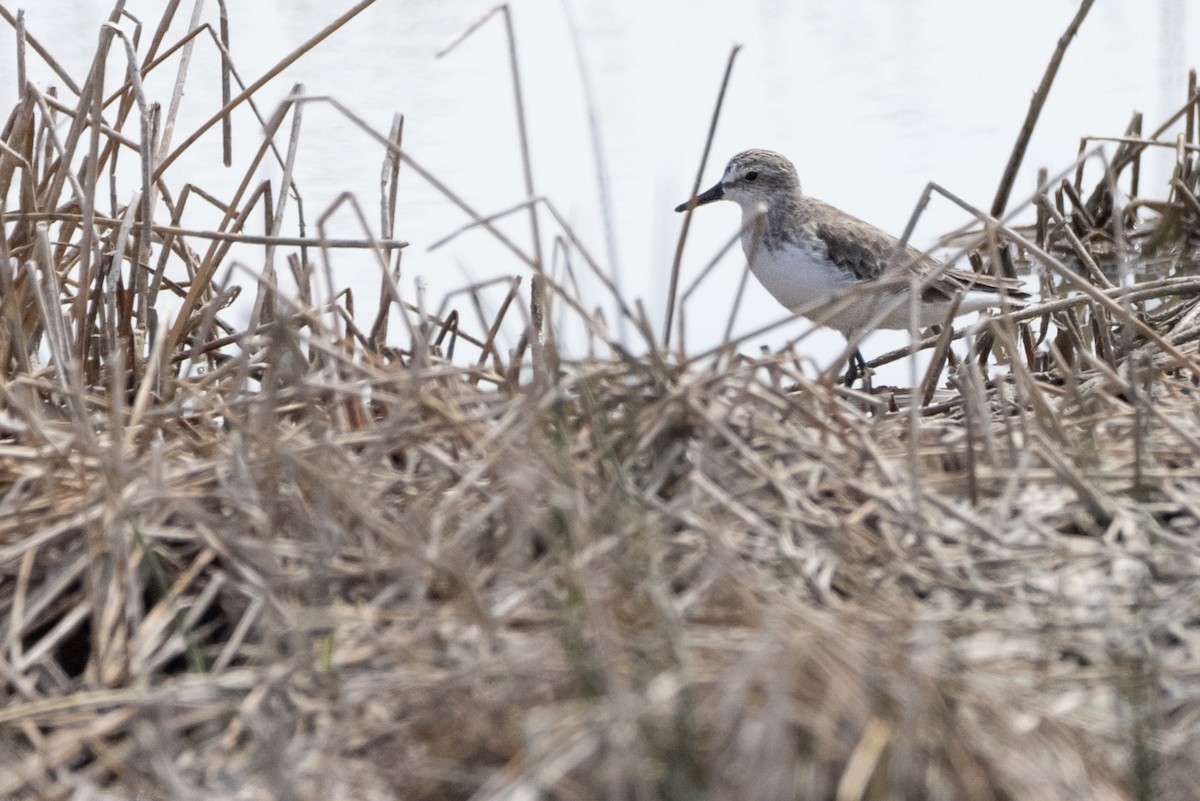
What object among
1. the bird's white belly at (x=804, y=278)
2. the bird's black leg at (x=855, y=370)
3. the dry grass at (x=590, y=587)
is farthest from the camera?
the bird's white belly at (x=804, y=278)

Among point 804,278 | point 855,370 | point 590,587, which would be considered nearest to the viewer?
point 590,587

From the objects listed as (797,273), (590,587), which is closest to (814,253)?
(797,273)

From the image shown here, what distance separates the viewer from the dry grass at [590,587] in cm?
202

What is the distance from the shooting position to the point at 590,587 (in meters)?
2.18

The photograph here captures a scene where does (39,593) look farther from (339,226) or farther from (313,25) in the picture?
(313,25)

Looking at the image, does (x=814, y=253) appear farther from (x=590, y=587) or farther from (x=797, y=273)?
(x=590, y=587)

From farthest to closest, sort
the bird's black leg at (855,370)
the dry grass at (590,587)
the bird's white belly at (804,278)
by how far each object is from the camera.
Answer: the bird's white belly at (804,278)
the bird's black leg at (855,370)
the dry grass at (590,587)

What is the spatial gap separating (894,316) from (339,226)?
203cm

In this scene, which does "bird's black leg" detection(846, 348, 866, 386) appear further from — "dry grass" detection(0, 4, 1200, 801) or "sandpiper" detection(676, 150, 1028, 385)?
"dry grass" detection(0, 4, 1200, 801)

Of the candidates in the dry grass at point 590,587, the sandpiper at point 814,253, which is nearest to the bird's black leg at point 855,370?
the sandpiper at point 814,253

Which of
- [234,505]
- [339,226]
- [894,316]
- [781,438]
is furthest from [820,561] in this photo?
[339,226]

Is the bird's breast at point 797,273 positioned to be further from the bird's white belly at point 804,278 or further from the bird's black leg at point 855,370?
the bird's black leg at point 855,370

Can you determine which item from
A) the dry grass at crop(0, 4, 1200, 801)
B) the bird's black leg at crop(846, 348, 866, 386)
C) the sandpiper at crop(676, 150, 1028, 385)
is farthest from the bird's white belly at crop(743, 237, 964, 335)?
the dry grass at crop(0, 4, 1200, 801)

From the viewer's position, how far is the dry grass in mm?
2016
